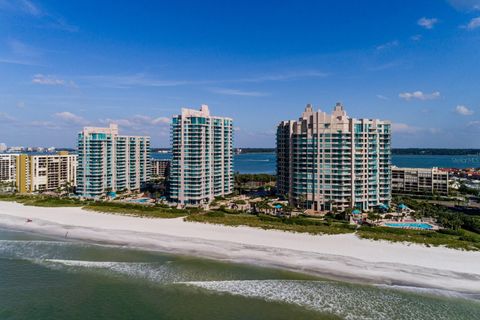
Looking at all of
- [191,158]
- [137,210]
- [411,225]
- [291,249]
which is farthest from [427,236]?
[137,210]

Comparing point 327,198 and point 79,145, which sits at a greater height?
point 79,145

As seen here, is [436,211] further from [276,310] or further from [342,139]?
[276,310]

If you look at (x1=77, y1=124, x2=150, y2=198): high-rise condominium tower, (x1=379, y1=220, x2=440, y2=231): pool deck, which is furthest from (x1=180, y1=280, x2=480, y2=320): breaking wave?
(x1=77, y1=124, x2=150, y2=198): high-rise condominium tower

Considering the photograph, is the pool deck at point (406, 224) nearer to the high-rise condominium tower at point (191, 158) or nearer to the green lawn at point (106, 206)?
the green lawn at point (106, 206)

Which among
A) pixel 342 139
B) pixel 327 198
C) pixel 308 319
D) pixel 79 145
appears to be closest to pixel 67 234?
pixel 79 145

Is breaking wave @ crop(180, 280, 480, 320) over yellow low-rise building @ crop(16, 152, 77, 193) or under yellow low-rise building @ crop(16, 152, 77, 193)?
under

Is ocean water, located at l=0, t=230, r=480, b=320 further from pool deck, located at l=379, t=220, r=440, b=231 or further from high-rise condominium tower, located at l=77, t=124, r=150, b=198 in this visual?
high-rise condominium tower, located at l=77, t=124, r=150, b=198
